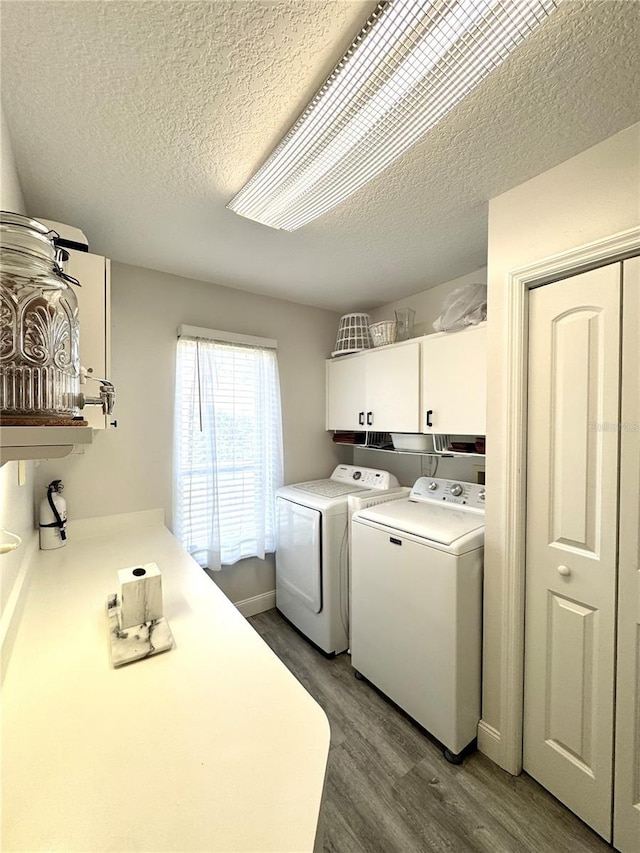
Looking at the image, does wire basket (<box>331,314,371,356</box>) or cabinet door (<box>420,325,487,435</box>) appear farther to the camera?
wire basket (<box>331,314,371,356</box>)

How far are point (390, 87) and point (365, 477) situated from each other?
2269 millimetres

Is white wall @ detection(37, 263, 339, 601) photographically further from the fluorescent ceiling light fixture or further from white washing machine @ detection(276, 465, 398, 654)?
the fluorescent ceiling light fixture

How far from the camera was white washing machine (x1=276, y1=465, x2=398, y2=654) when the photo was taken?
90.6 inches

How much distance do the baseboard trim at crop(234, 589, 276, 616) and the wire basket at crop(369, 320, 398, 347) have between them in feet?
7.20

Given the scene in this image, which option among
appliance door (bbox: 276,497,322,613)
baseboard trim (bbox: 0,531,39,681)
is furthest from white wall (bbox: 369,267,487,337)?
baseboard trim (bbox: 0,531,39,681)

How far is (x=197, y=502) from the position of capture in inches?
97.4

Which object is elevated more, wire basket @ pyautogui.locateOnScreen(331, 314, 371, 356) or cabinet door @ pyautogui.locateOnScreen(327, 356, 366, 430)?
wire basket @ pyautogui.locateOnScreen(331, 314, 371, 356)

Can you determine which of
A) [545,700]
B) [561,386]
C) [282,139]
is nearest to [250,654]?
[545,700]

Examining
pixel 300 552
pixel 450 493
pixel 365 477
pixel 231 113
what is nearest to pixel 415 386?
pixel 450 493

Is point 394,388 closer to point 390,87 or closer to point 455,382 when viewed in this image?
point 455,382

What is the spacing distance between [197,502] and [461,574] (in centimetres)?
177

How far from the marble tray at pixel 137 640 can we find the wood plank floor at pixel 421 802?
816 millimetres

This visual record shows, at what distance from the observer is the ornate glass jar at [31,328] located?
535mm

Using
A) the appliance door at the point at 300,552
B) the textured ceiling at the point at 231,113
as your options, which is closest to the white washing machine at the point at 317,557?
the appliance door at the point at 300,552
